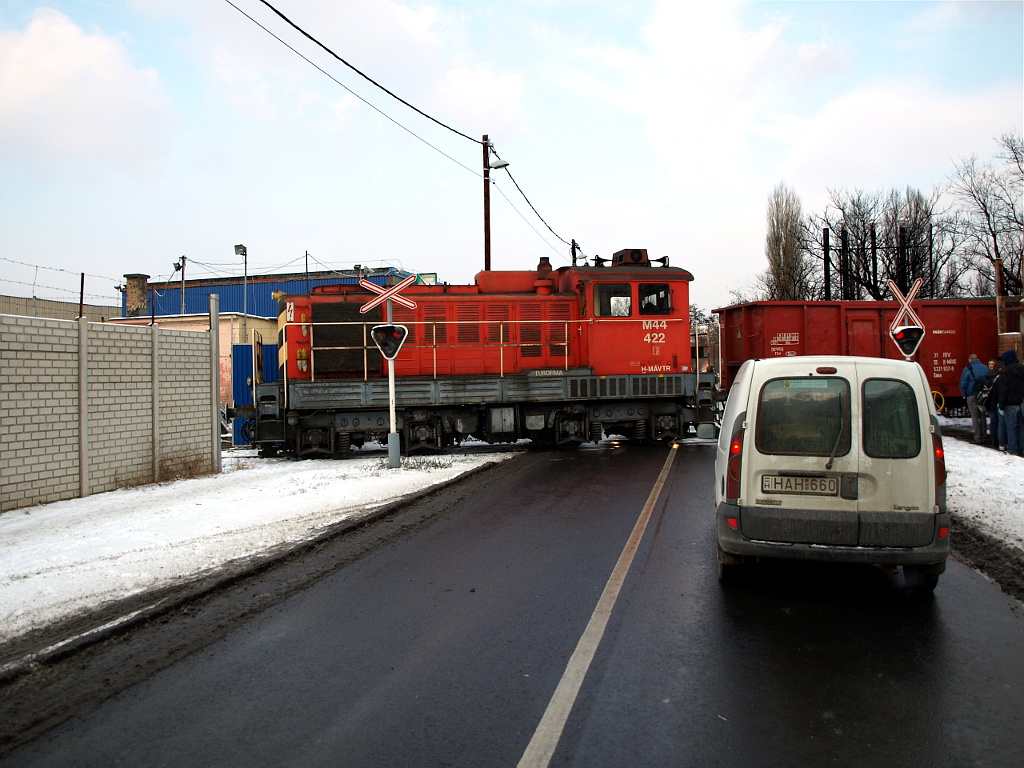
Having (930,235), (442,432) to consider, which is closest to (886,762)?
(442,432)

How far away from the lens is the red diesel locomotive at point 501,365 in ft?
49.1

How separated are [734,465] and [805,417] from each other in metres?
0.64

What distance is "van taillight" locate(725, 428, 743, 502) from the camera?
5.42 m

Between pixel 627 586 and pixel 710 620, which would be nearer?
pixel 710 620

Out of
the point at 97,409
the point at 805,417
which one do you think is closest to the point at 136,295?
the point at 97,409

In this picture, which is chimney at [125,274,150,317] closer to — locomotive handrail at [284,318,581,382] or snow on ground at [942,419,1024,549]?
locomotive handrail at [284,318,581,382]

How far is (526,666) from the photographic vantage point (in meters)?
4.21

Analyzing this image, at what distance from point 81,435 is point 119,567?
484 cm

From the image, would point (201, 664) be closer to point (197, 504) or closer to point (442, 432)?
point (197, 504)

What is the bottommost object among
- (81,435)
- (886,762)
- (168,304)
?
(886,762)

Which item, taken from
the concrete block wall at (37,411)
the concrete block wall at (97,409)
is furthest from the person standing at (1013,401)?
the concrete block wall at (37,411)

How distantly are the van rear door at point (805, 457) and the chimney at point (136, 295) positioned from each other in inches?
1663

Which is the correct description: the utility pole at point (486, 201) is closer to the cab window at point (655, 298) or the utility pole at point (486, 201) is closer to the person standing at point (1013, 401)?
the cab window at point (655, 298)

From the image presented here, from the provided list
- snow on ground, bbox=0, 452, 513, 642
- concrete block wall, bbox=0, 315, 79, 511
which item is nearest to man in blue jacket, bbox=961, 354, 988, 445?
snow on ground, bbox=0, 452, 513, 642
